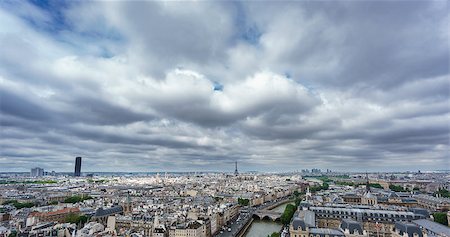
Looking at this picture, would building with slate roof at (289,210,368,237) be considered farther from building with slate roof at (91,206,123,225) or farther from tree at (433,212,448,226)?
building with slate roof at (91,206,123,225)

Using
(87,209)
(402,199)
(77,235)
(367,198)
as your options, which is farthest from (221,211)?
(402,199)

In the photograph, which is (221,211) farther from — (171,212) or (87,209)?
(87,209)

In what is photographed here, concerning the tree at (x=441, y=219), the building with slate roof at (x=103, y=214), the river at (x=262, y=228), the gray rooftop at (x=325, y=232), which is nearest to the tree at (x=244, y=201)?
the river at (x=262, y=228)

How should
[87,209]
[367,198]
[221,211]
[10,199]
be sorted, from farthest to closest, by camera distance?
[10,199]
[367,198]
[87,209]
[221,211]

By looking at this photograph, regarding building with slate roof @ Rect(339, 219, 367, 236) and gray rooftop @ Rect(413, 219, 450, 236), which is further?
building with slate roof @ Rect(339, 219, 367, 236)

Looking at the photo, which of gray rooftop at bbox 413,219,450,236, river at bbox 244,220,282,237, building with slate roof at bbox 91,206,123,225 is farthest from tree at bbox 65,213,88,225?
gray rooftop at bbox 413,219,450,236

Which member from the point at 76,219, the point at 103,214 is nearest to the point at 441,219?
the point at 103,214

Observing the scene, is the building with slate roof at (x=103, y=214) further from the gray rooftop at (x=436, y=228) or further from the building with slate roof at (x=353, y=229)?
the gray rooftop at (x=436, y=228)

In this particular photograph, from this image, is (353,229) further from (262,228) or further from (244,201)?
(244,201)
